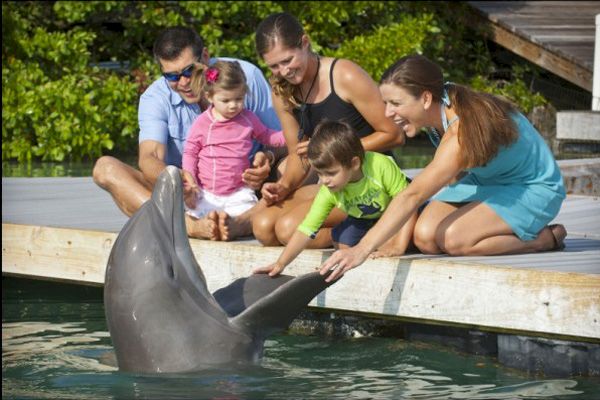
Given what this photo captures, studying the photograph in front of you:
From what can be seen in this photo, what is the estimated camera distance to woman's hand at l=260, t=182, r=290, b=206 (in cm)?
674

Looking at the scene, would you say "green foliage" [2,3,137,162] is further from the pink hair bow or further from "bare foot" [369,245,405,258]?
"bare foot" [369,245,405,258]

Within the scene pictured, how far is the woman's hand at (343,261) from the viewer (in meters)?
5.63

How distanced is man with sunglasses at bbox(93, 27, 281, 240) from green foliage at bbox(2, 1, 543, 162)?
17.3ft

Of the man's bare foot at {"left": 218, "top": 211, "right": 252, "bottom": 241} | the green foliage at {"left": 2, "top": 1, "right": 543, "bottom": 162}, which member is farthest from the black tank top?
the green foliage at {"left": 2, "top": 1, "right": 543, "bottom": 162}

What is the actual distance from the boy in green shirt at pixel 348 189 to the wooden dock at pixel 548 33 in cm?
793

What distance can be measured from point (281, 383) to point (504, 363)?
1.10 m

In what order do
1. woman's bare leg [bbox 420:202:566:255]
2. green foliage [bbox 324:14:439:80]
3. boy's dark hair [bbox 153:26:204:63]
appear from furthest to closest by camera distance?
1. green foliage [bbox 324:14:439:80]
2. boy's dark hair [bbox 153:26:204:63]
3. woman's bare leg [bbox 420:202:566:255]

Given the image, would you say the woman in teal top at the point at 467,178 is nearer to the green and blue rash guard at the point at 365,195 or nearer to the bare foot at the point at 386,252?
the bare foot at the point at 386,252

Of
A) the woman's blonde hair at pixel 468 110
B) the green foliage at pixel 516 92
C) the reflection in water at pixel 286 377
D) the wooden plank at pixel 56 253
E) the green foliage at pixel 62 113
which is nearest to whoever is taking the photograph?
the reflection in water at pixel 286 377

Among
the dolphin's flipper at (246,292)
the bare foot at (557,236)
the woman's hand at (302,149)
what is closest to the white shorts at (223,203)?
the woman's hand at (302,149)

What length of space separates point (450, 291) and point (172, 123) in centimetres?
218

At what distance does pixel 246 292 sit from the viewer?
5934 millimetres

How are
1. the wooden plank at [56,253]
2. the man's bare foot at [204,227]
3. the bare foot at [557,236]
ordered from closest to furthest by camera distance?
1. the bare foot at [557,236]
2. the man's bare foot at [204,227]
3. the wooden plank at [56,253]

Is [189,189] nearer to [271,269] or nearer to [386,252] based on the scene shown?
[271,269]
